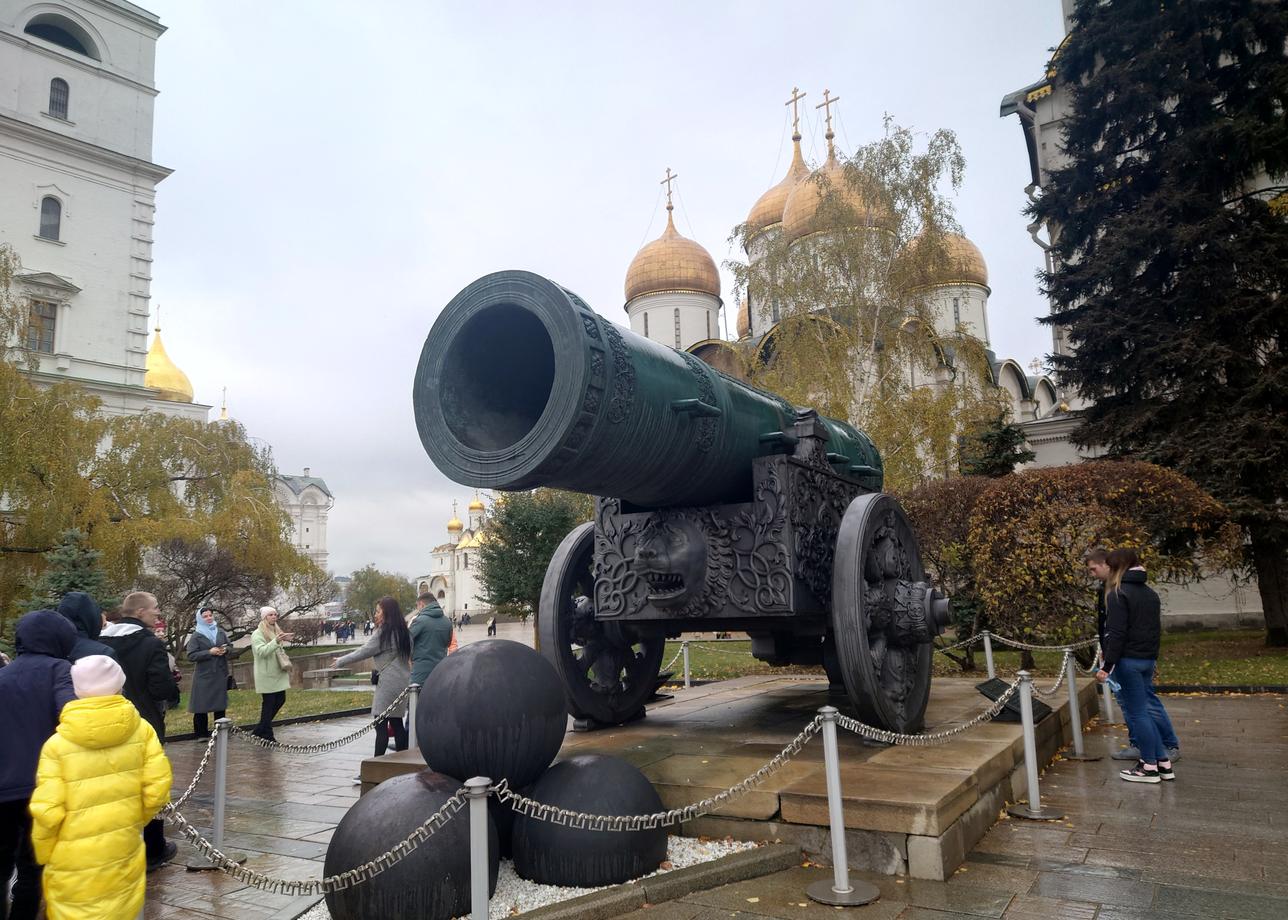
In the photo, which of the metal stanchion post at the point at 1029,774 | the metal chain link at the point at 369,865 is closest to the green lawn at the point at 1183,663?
the metal stanchion post at the point at 1029,774

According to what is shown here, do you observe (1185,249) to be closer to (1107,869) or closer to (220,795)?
(1107,869)

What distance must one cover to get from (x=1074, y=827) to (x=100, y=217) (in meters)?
37.3

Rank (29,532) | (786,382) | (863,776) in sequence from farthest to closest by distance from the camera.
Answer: (786,382) → (29,532) → (863,776)

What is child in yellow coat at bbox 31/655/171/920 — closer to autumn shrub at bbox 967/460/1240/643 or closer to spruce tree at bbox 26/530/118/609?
autumn shrub at bbox 967/460/1240/643

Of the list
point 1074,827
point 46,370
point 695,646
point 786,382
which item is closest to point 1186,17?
point 786,382

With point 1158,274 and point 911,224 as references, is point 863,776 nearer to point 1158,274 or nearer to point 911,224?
point 1158,274

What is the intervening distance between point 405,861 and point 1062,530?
10603 mm

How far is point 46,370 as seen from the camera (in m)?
29.7

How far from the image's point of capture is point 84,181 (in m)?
32.1

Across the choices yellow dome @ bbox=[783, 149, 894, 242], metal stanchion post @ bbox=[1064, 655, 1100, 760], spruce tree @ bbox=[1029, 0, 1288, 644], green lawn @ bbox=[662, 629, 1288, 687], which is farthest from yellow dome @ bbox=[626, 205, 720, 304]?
metal stanchion post @ bbox=[1064, 655, 1100, 760]

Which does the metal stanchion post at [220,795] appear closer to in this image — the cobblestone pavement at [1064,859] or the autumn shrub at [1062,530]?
the cobblestone pavement at [1064,859]

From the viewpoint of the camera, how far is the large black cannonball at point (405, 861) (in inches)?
127

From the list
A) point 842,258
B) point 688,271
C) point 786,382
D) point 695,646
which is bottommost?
point 695,646

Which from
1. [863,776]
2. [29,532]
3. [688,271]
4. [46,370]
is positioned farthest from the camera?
[688,271]
